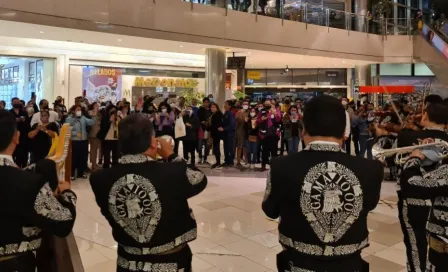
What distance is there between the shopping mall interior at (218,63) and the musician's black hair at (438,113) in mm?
1578

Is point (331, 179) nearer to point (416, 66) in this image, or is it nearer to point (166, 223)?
point (166, 223)

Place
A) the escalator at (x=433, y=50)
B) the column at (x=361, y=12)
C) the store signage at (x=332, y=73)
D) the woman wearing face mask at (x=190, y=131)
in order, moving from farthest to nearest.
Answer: the store signage at (x=332, y=73) < the column at (x=361, y=12) < the escalator at (x=433, y=50) < the woman wearing face mask at (x=190, y=131)

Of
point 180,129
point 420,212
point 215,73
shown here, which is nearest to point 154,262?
A: point 420,212

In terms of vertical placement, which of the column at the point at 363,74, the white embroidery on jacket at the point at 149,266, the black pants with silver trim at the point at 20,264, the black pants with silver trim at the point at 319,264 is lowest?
the white embroidery on jacket at the point at 149,266

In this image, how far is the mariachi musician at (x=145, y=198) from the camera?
5.47 ft

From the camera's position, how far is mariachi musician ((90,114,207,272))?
1666mm

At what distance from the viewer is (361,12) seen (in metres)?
16.0

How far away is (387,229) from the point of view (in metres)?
4.49

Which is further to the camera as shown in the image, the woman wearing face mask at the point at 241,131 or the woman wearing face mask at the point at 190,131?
the woman wearing face mask at the point at 241,131

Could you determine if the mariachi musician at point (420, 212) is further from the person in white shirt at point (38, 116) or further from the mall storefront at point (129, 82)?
the mall storefront at point (129, 82)

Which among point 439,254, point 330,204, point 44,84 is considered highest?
point 44,84

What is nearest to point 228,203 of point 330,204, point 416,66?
point 330,204

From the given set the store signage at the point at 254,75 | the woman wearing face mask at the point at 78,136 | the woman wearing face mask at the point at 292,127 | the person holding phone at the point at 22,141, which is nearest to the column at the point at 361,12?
the store signage at the point at 254,75

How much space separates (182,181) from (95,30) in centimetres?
864
